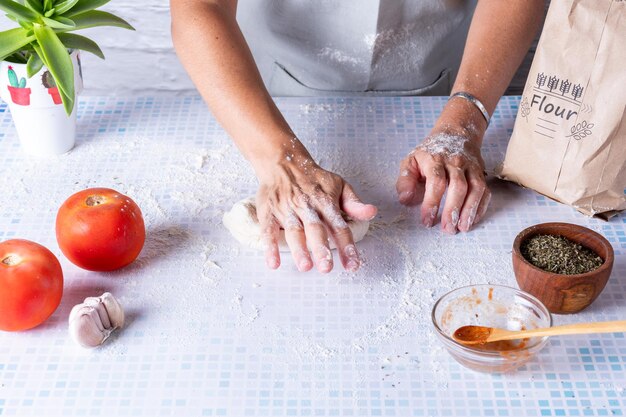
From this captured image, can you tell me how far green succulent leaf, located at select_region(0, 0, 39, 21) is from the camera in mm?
1316

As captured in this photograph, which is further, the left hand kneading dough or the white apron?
the white apron

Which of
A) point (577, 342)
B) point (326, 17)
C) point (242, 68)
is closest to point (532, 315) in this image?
point (577, 342)

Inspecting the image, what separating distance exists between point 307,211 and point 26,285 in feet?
1.37

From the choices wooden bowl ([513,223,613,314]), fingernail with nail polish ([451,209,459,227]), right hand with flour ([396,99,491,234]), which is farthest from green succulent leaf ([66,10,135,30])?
wooden bowl ([513,223,613,314])

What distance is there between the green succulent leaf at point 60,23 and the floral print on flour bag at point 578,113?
2.43 feet

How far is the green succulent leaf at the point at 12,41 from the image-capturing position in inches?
52.4

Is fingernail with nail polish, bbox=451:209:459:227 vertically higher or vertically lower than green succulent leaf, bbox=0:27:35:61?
lower

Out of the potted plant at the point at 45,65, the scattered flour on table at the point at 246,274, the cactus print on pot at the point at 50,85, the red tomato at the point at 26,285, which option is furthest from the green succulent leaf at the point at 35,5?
the red tomato at the point at 26,285

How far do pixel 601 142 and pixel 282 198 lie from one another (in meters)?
0.49

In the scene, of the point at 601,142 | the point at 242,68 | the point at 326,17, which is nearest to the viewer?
the point at 601,142

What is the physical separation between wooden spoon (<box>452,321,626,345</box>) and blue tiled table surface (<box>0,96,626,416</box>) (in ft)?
0.14

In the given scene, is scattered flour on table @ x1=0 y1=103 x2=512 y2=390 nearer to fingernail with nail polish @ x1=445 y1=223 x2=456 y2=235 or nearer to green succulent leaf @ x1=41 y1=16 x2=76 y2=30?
fingernail with nail polish @ x1=445 y1=223 x2=456 y2=235

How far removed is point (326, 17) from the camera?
5.44 ft

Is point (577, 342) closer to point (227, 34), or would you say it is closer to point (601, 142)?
point (601, 142)
